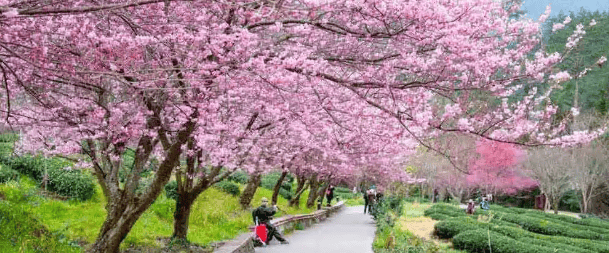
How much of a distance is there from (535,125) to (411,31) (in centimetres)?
258

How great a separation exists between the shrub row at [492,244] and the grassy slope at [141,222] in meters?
6.10

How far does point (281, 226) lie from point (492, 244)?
6.45 metres

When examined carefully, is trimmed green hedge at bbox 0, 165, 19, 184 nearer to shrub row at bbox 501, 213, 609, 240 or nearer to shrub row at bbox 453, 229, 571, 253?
shrub row at bbox 453, 229, 571, 253

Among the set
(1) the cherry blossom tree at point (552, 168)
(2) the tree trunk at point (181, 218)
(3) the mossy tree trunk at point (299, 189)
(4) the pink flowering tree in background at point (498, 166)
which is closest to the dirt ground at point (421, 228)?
(3) the mossy tree trunk at point (299, 189)

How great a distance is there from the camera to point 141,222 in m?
10.9

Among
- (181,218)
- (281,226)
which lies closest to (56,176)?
(181,218)

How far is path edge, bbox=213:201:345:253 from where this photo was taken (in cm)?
998

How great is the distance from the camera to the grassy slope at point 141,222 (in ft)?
30.1

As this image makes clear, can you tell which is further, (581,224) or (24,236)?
(581,224)

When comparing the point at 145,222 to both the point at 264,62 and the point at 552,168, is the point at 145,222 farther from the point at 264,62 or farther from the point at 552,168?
the point at 552,168

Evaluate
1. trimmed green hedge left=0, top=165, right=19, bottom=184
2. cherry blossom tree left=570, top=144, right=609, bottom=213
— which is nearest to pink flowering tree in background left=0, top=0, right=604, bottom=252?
trimmed green hedge left=0, top=165, right=19, bottom=184

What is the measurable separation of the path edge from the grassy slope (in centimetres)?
47

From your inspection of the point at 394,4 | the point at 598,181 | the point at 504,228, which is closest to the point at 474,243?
the point at 504,228

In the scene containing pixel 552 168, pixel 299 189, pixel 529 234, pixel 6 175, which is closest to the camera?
pixel 6 175
